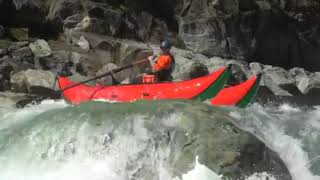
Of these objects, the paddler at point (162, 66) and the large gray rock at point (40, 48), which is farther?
the large gray rock at point (40, 48)

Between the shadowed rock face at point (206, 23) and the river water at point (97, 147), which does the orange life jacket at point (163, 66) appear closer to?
the river water at point (97, 147)

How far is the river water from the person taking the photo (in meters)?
7.43

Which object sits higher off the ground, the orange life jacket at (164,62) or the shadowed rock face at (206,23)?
the orange life jacket at (164,62)

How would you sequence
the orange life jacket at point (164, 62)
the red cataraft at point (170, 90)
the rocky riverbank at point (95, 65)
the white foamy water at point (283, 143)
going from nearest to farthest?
the white foamy water at point (283, 143), the red cataraft at point (170, 90), the orange life jacket at point (164, 62), the rocky riverbank at point (95, 65)

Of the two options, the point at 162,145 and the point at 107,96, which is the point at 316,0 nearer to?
the point at 107,96

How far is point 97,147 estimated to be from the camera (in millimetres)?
7664

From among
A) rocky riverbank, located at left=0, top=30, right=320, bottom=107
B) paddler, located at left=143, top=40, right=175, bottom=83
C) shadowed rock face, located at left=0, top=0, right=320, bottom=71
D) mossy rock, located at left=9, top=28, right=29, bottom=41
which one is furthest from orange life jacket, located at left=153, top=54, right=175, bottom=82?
shadowed rock face, located at left=0, top=0, right=320, bottom=71

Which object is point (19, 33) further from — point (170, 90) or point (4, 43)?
point (170, 90)

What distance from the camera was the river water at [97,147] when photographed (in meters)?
7.43

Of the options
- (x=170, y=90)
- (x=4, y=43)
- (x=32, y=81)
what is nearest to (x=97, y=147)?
(x=170, y=90)

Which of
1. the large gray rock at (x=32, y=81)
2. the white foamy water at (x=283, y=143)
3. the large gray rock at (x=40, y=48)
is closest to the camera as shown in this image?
the white foamy water at (x=283, y=143)

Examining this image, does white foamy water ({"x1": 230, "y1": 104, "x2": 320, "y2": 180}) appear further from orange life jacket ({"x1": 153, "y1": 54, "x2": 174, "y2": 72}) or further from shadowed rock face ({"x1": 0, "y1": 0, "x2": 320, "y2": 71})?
shadowed rock face ({"x1": 0, "y1": 0, "x2": 320, "y2": 71})

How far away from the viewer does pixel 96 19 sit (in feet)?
62.5

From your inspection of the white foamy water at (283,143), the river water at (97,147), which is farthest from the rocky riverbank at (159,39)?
the white foamy water at (283,143)
